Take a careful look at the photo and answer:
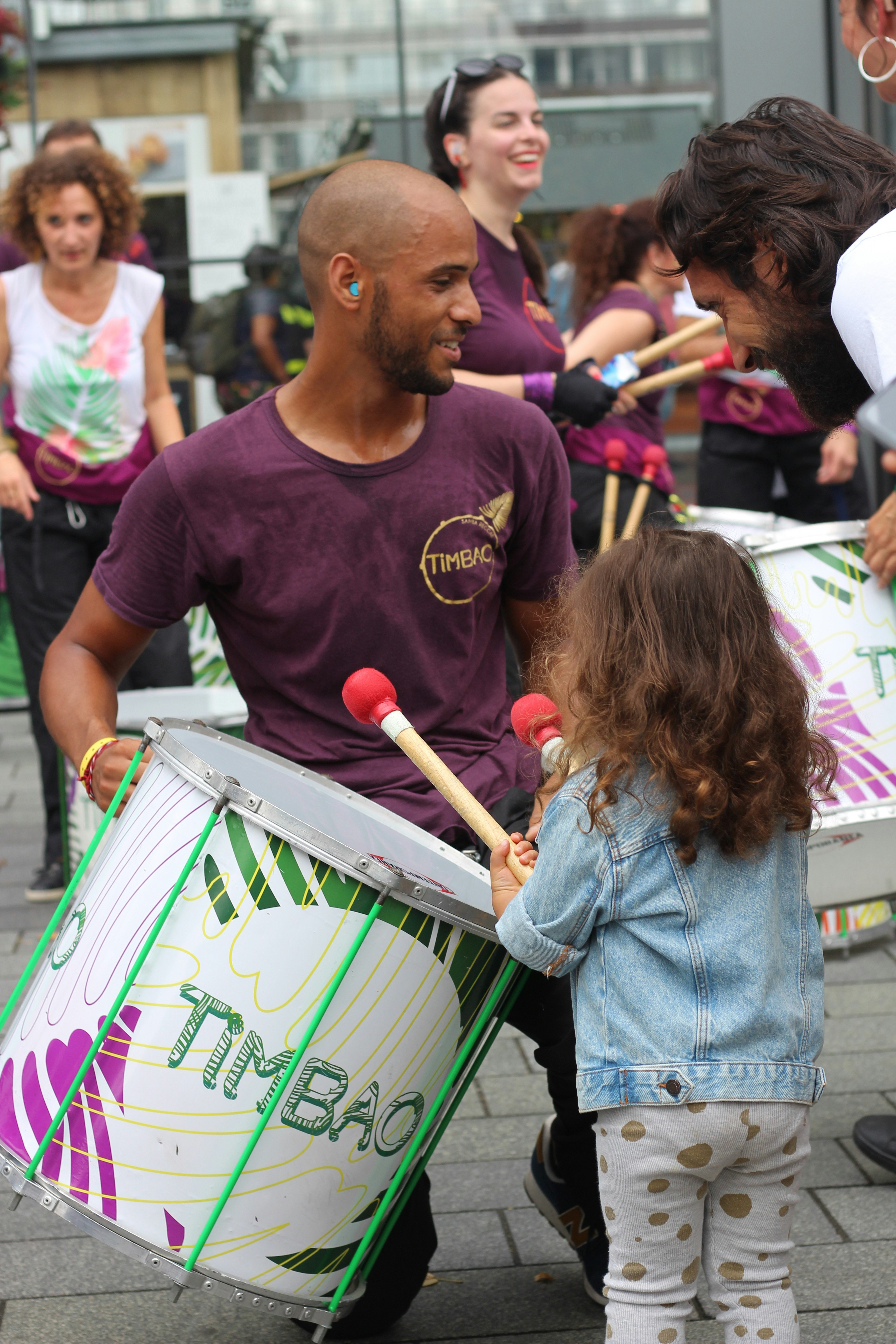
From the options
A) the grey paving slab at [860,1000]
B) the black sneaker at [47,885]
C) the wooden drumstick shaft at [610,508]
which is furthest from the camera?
the black sneaker at [47,885]

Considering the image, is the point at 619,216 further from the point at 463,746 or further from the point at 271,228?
the point at 271,228

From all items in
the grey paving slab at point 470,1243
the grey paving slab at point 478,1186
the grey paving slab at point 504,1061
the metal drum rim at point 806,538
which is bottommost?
the grey paving slab at point 504,1061

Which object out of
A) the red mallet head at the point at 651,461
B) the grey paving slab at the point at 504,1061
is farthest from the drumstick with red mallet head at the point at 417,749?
the red mallet head at the point at 651,461

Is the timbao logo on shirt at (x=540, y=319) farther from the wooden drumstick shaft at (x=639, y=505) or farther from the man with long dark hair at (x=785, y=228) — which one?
the man with long dark hair at (x=785, y=228)

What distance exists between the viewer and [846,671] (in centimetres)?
246

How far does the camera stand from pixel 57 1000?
1.76 metres

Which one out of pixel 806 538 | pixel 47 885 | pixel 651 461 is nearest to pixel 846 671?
pixel 806 538

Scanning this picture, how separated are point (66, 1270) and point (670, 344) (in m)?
2.19

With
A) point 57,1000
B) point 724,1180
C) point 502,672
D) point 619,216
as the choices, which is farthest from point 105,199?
point 724,1180

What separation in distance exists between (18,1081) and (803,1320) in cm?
107

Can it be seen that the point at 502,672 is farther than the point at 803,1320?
Yes

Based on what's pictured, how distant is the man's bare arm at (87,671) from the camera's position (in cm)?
216

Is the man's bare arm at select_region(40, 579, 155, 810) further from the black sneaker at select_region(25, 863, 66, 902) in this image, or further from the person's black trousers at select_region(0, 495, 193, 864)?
the black sneaker at select_region(25, 863, 66, 902)

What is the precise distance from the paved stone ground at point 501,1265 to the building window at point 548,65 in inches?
199
